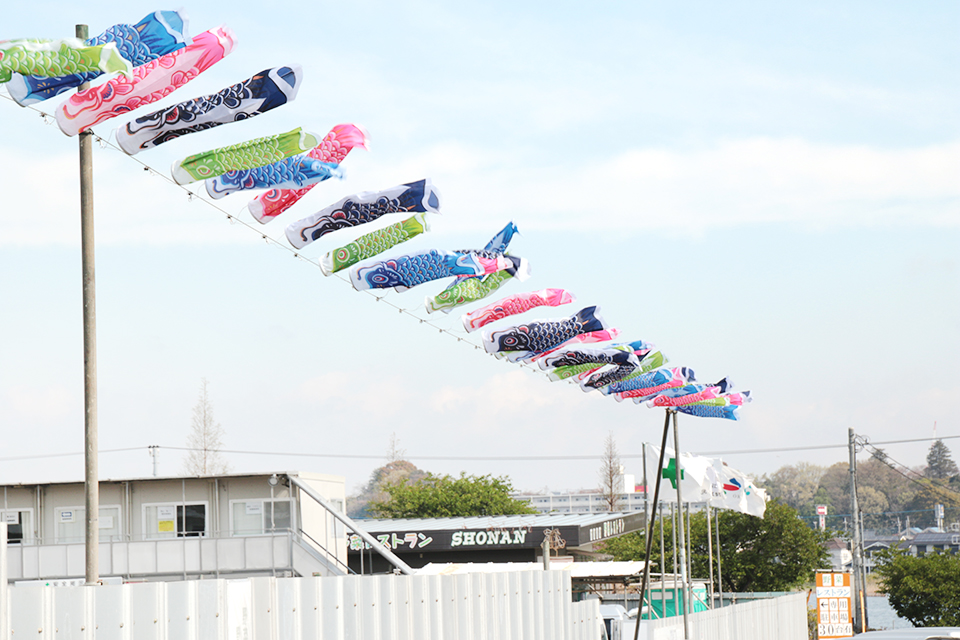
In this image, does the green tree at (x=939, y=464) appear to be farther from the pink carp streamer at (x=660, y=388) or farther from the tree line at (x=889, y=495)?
the pink carp streamer at (x=660, y=388)

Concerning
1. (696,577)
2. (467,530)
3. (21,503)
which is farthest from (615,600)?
(21,503)

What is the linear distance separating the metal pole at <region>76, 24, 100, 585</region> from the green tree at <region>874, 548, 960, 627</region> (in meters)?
33.7

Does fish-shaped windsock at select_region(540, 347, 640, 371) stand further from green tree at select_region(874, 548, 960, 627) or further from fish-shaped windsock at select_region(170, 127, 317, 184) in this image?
green tree at select_region(874, 548, 960, 627)

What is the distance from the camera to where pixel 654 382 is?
61.8 feet

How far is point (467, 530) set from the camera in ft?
132

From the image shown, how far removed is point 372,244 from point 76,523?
16396mm

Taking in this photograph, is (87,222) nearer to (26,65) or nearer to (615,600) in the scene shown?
(26,65)

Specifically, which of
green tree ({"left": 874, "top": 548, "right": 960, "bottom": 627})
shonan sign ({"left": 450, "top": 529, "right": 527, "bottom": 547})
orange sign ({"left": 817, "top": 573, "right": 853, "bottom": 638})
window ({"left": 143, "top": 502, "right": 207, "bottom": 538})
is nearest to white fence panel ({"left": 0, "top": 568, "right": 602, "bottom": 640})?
window ({"left": 143, "top": 502, "right": 207, "bottom": 538})

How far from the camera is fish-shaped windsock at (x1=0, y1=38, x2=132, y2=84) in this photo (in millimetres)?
8539

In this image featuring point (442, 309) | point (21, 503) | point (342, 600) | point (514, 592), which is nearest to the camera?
point (342, 600)

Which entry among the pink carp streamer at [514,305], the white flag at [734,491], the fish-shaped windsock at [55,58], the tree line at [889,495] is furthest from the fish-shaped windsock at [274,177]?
the tree line at [889,495]

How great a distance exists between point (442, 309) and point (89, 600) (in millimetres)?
9184

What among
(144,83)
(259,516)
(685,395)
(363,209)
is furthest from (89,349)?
(259,516)

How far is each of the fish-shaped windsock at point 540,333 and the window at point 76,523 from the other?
45.2 ft
